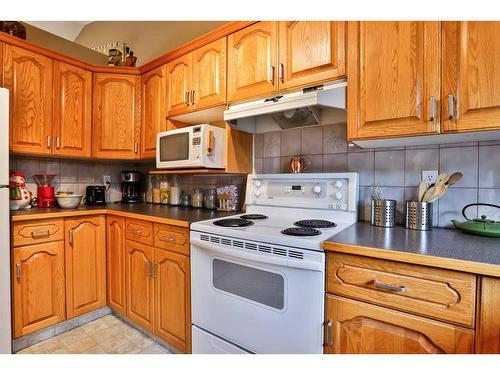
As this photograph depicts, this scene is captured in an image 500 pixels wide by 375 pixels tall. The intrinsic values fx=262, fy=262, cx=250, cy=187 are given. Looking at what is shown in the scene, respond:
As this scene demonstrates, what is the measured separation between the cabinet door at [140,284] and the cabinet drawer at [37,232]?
46cm

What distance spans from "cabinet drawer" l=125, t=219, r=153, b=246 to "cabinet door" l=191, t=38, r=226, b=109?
894 millimetres

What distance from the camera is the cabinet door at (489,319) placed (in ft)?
2.49

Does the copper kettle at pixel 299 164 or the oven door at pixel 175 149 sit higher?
the oven door at pixel 175 149

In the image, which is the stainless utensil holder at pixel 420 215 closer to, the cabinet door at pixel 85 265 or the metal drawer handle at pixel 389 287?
the metal drawer handle at pixel 389 287

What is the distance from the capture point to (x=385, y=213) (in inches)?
52.8

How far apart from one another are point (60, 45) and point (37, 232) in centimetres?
165

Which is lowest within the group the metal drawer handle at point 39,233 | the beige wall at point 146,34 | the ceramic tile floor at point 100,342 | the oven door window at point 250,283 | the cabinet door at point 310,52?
A: the ceramic tile floor at point 100,342

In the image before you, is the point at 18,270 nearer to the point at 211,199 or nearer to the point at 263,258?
the point at 211,199

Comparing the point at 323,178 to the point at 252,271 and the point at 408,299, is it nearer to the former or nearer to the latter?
the point at 252,271

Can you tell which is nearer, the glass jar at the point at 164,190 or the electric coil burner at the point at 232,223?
the electric coil burner at the point at 232,223

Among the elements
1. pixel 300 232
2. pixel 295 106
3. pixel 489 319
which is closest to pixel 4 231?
pixel 300 232

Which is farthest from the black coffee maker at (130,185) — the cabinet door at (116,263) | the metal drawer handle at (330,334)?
the metal drawer handle at (330,334)
